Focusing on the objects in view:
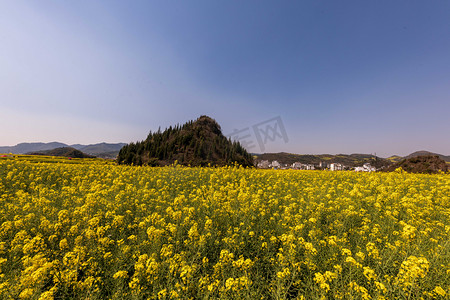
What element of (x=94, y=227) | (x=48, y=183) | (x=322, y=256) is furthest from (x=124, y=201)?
(x=48, y=183)

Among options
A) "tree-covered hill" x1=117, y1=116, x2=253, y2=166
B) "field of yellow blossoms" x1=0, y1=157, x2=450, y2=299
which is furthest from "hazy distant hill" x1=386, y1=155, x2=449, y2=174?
"tree-covered hill" x1=117, y1=116, x2=253, y2=166

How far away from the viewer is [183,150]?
62875mm

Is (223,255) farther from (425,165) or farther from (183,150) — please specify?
(183,150)

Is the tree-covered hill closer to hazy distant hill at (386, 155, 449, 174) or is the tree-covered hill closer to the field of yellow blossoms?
hazy distant hill at (386, 155, 449, 174)

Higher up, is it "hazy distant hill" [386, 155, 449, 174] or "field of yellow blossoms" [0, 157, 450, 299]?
"hazy distant hill" [386, 155, 449, 174]

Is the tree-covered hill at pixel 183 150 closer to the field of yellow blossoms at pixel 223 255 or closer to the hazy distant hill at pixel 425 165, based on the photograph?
the hazy distant hill at pixel 425 165

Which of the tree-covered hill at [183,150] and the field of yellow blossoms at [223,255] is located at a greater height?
the tree-covered hill at [183,150]

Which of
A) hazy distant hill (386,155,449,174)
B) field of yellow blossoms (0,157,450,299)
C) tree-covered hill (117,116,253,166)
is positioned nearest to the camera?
field of yellow blossoms (0,157,450,299)

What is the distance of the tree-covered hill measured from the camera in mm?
55353

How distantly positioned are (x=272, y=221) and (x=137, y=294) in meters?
3.78

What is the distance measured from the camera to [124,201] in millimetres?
6648

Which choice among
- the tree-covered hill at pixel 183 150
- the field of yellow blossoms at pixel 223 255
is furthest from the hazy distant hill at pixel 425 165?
the tree-covered hill at pixel 183 150

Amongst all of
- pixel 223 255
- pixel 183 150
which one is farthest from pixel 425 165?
pixel 183 150

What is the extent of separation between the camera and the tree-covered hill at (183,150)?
182 feet
